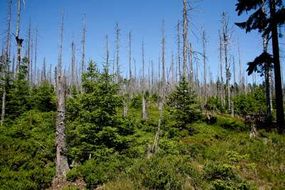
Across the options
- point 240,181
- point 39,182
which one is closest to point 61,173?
point 39,182

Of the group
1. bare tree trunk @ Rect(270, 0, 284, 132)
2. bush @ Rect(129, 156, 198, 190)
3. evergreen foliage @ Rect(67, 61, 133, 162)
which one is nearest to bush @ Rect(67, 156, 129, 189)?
evergreen foliage @ Rect(67, 61, 133, 162)

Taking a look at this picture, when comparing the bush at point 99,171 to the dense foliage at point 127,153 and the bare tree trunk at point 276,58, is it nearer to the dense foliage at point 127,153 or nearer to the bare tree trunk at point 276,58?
the dense foliage at point 127,153

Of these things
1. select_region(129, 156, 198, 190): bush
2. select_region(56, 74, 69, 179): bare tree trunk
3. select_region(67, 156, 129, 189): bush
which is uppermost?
→ select_region(56, 74, 69, 179): bare tree trunk

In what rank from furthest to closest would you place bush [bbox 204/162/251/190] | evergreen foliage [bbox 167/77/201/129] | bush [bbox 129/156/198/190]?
evergreen foliage [bbox 167/77/201/129], bush [bbox 129/156/198/190], bush [bbox 204/162/251/190]

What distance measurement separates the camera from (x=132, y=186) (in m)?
7.70

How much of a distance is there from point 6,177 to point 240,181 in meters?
7.82

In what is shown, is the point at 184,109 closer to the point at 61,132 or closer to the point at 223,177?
the point at 61,132

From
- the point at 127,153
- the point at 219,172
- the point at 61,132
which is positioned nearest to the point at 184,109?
the point at 127,153

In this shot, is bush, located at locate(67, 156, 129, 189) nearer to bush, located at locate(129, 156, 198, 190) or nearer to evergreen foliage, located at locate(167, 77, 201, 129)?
bush, located at locate(129, 156, 198, 190)

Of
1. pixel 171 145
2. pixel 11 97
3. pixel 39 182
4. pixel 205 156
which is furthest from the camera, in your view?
pixel 11 97

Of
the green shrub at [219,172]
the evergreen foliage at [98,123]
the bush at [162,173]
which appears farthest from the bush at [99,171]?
the green shrub at [219,172]

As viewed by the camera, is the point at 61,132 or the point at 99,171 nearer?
the point at 99,171

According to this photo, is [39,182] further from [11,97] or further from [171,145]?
[11,97]

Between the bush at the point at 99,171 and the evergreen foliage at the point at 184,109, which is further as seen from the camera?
the evergreen foliage at the point at 184,109
